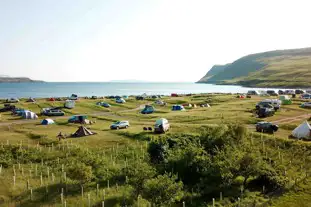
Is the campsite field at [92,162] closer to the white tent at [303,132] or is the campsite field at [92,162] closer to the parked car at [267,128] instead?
the parked car at [267,128]

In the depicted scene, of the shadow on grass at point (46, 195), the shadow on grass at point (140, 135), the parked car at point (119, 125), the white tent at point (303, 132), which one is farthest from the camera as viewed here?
the parked car at point (119, 125)

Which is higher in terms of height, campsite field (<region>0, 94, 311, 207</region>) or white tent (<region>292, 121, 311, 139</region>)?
white tent (<region>292, 121, 311, 139</region>)

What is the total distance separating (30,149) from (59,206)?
1730 cm

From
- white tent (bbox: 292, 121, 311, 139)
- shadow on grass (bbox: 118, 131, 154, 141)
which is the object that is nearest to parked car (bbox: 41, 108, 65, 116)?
shadow on grass (bbox: 118, 131, 154, 141)

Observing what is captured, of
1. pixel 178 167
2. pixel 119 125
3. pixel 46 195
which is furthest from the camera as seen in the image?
pixel 119 125

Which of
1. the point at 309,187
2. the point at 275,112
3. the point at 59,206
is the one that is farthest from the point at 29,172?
the point at 275,112

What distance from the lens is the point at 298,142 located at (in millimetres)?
50375

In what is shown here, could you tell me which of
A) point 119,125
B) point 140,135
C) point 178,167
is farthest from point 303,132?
point 119,125

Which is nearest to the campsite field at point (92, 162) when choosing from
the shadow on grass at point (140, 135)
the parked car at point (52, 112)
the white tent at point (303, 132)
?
the shadow on grass at point (140, 135)

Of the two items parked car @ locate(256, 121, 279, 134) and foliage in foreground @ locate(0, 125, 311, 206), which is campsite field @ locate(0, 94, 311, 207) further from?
parked car @ locate(256, 121, 279, 134)

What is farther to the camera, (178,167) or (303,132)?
(303,132)

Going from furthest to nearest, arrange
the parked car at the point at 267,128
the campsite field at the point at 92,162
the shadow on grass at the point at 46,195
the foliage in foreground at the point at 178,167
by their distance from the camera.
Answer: the parked car at the point at 267,128, the foliage in foreground at the point at 178,167, the campsite field at the point at 92,162, the shadow on grass at the point at 46,195

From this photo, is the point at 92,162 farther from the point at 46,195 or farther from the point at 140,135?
the point at 140,135

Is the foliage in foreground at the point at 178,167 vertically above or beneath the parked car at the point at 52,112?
beneath
